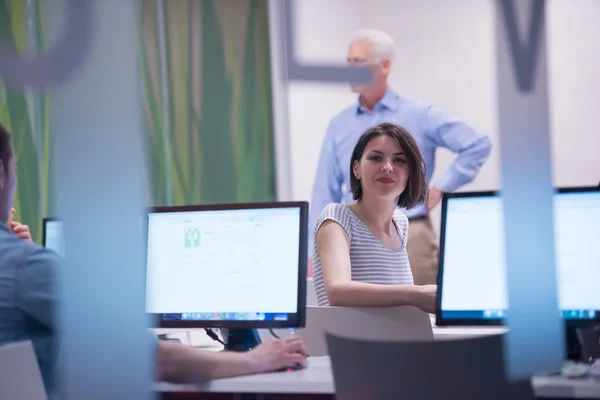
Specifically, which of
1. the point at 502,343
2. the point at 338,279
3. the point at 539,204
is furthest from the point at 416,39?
the point at 539,204

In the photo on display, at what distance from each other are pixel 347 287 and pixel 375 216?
0.46 metres

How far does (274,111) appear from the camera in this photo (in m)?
5.32

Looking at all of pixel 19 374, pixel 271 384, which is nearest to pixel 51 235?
pixel 271 384

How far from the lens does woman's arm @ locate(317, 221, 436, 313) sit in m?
2.06

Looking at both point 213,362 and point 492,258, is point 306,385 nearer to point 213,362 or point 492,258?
point 213,362

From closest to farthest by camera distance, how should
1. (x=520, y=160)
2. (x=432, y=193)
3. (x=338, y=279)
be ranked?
1. (x=520, y=160)
2. (x=338, y=279)
3. (x=432, y=193)

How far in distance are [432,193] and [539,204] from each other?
3.60 metres

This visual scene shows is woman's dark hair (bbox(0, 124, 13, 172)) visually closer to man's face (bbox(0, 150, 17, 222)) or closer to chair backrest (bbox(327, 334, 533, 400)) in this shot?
man's face (bbox(0, 150, 17, 222))

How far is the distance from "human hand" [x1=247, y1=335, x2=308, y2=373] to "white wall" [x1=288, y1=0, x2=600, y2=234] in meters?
2.43

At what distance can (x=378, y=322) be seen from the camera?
2.02 metres

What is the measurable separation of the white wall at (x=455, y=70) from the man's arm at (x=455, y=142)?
0.34 metres

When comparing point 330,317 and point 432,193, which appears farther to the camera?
point 432,193

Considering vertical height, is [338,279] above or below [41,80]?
below

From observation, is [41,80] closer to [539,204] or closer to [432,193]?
[539,204]
